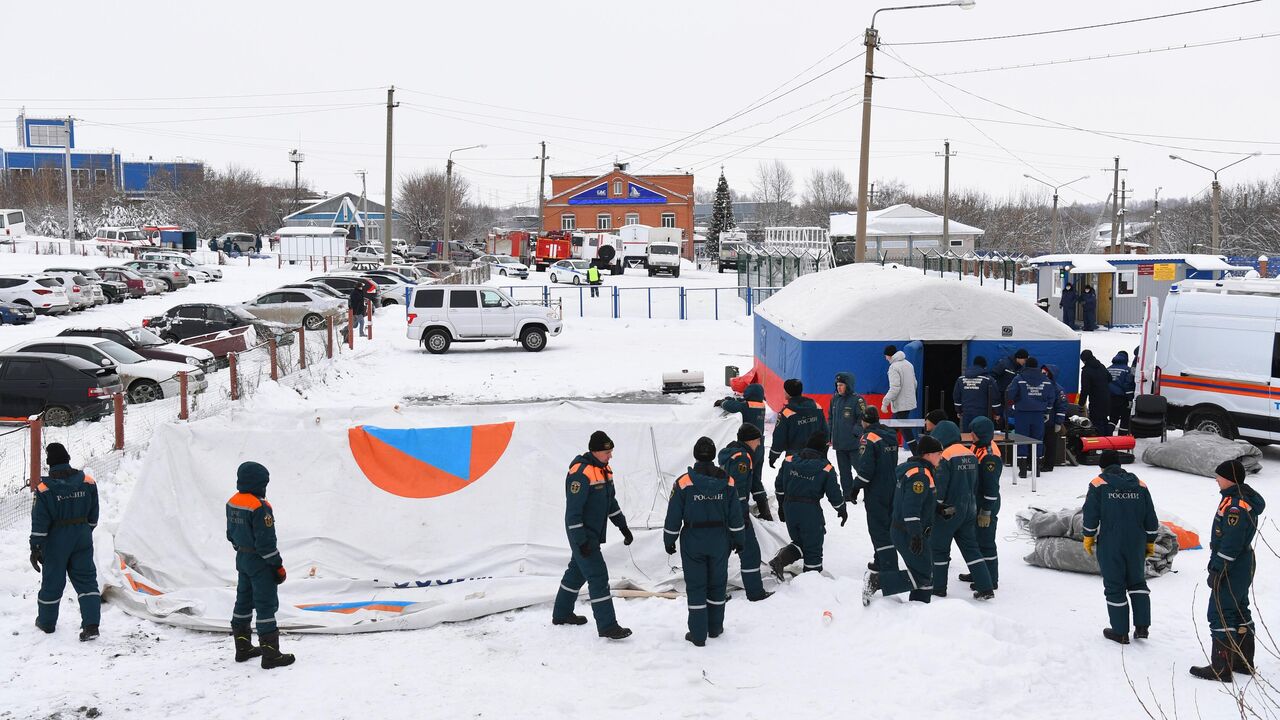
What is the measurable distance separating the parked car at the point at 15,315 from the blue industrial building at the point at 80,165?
66.1m

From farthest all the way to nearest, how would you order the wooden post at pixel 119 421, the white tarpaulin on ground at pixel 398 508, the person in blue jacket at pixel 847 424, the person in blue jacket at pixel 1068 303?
the person in blue jacket at pixel 1068 303 → the wooden post at pixel 119 421 → the person in blue jacket at pixel 847 424 → the white tarpaulin on ground at pixel 398 508

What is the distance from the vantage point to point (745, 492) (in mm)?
9750

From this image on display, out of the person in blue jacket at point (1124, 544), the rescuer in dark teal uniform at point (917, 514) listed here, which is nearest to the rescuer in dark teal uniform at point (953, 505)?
the rescuer in dark teal uniform at point (917, 514)

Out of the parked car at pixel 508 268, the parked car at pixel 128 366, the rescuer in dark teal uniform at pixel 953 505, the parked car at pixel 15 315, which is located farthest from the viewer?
the parked car at pixel 508 268

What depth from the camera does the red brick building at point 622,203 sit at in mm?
88688

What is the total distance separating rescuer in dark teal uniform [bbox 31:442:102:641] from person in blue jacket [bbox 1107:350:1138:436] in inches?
550

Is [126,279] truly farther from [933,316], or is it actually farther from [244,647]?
[244,647]

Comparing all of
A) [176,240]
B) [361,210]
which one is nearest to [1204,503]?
[176,240]

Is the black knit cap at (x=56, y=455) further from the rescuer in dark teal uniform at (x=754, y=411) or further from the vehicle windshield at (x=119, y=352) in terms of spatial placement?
the vehicle windshield at (x=119, y=352)

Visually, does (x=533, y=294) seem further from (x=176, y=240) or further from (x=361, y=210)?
(x=361, y=210)

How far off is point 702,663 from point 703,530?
101 centimetres

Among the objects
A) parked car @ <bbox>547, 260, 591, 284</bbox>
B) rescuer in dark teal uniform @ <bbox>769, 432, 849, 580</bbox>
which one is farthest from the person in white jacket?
parked car @ <bbox>547, 260, 591, 284</bbox>

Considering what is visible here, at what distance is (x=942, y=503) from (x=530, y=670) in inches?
153

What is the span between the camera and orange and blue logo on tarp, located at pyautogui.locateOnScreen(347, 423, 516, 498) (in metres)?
10.4
